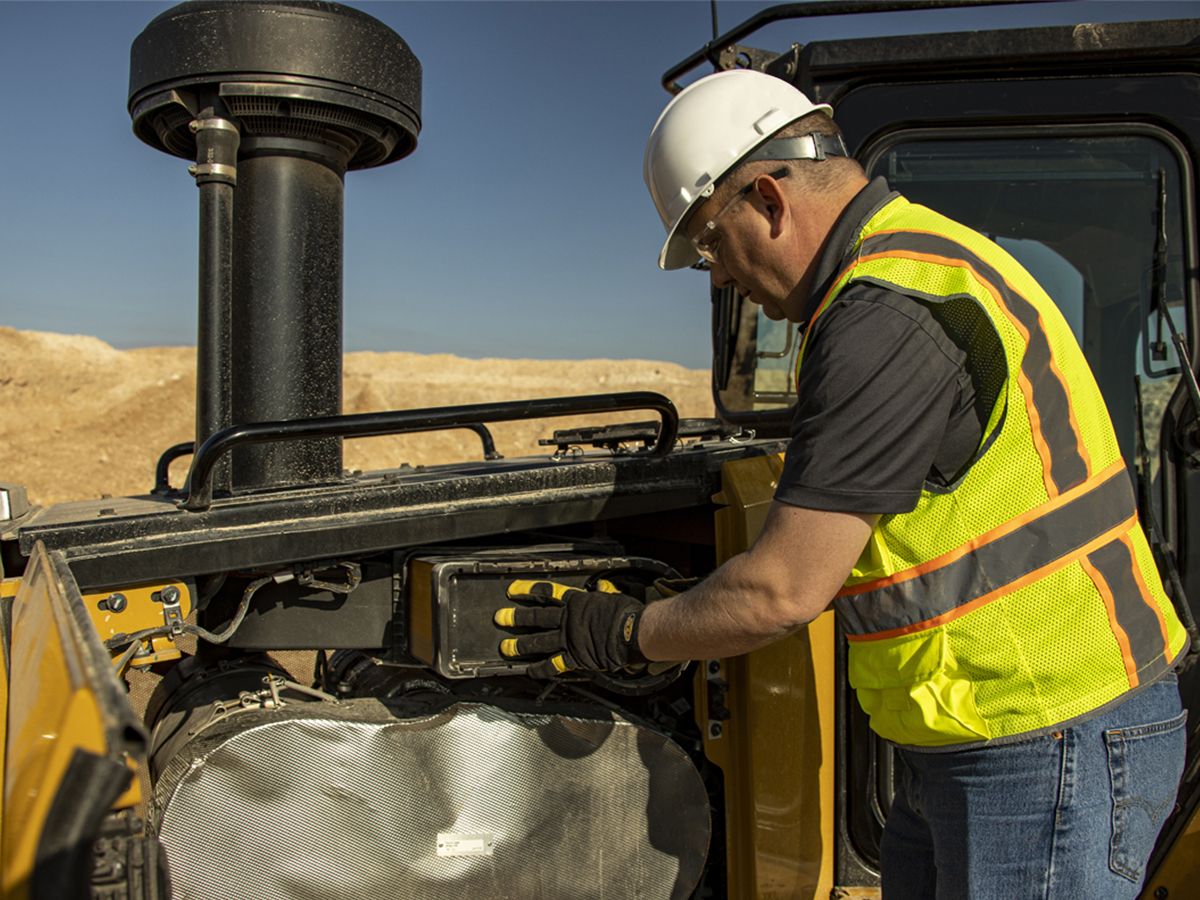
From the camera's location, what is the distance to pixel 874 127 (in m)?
2.81

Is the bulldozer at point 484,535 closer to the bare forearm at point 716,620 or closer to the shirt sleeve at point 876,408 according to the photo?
the bare forearm at point 716,620

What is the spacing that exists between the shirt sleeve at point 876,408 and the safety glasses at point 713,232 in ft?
1.26

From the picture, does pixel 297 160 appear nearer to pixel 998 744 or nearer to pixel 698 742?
pixel 698 742

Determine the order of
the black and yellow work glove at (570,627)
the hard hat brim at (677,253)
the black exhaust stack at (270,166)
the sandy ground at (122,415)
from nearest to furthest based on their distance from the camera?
the black and yellow work glove at (570,627) → the hard hat brim at (677,253) → the black exhaust stack at (270,166) → the sandy ground at (122,415)

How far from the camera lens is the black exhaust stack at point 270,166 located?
280cm

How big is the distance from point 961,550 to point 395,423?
3.92ft

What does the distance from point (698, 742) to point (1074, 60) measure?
6.28ft

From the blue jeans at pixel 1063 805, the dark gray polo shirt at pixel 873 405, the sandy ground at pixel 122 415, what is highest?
the sandy ground at pixel 122 415

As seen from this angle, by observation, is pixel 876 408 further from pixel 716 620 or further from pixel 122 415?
pixel 122 415

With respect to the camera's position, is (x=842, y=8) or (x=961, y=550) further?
(x=842, y=8)

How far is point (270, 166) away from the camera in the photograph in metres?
2.96

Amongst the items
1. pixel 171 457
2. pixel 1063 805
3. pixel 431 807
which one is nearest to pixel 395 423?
pixel 431 807

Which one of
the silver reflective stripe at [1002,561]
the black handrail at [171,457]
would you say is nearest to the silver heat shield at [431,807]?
the silver reflective stripe at [1002,561]

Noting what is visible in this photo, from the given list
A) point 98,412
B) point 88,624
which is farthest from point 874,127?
point 98,412
